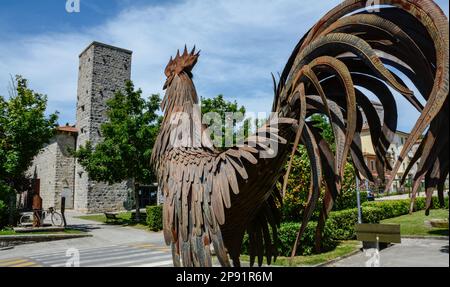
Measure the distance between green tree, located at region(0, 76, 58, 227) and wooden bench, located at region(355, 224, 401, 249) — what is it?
18001mm

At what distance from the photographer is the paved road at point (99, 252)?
11164mm

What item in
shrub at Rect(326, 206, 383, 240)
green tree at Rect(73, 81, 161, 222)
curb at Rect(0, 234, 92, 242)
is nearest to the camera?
shrub at Rect(326, 206, 383, 240)

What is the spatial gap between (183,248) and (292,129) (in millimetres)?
1514

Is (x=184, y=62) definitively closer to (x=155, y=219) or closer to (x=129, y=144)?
(x=155, y=219)

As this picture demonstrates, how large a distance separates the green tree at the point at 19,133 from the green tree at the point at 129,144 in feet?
11.8

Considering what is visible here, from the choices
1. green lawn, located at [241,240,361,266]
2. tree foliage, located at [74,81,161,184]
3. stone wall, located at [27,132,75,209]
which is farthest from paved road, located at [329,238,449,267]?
stone wall, located at [27,132,75,209]

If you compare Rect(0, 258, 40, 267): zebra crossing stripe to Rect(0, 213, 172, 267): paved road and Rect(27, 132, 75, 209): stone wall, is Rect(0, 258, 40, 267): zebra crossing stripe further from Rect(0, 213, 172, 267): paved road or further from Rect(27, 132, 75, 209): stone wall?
Rect(27, 132, 75, 209): stone wall

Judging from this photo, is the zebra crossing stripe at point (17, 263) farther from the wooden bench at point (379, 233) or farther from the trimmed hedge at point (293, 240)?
the wooden bench at point (379, 233)

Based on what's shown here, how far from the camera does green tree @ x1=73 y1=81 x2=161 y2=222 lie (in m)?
22.1

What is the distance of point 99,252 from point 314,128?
12.4 metres

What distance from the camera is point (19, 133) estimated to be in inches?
744
